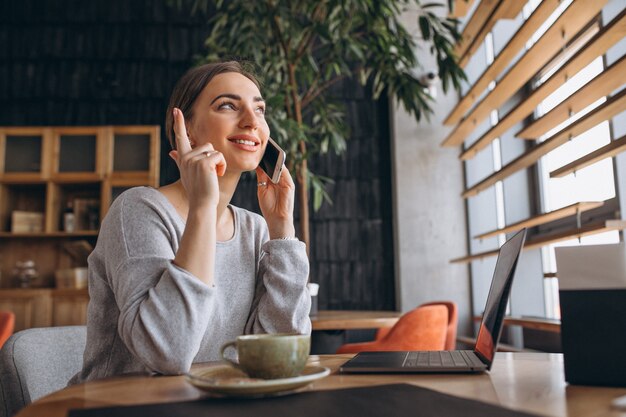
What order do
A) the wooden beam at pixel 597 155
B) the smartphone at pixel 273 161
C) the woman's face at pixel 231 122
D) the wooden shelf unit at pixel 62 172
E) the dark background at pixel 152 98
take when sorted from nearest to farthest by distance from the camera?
the woman's face at pixel 231 122 → the smartphone at pixel 273 161 → the wooden beam at pixel 597 155 → the wooden shelf unit at pixel 62 172 → the dark background at pixel 152 98

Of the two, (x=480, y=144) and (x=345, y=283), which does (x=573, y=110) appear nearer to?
(x=480, y=144)

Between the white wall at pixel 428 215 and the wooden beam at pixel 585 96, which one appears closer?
the wooden beam at pixel 585 96

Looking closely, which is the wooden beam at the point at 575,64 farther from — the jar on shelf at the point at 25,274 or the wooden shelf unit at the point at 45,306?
the jar on shelf at the point at 25,274

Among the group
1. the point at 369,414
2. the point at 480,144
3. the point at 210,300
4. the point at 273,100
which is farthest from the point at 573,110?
the point at 369,414

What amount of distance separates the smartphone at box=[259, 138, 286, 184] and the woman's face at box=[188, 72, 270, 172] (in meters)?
0.08

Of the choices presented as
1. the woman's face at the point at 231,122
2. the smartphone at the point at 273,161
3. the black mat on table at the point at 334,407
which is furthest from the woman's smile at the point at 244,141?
the black mat on table at the point at 334,407

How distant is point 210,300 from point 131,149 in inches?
161

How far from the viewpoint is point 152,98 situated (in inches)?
204

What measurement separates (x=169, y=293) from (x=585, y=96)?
1.93 m

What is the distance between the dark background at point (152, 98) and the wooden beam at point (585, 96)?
2.34 meters

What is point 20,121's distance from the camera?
5.11 meters

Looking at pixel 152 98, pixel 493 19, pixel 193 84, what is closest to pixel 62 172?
pixel 152 98

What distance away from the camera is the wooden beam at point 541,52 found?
2.31m

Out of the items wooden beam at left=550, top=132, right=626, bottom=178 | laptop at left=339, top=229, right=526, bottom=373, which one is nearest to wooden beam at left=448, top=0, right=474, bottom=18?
wooden beam at left=550, top=132, right=626, bottom=178
